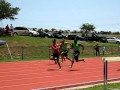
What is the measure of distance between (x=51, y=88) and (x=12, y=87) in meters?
1.72

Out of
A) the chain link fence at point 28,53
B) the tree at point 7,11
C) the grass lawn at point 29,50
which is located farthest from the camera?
the tree at point 7,11

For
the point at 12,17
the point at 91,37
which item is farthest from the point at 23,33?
the point at 91,37

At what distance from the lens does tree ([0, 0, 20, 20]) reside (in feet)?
169

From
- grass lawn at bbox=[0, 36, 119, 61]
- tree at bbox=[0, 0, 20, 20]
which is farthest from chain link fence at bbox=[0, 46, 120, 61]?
tree at bbox=[0, 0, 20, 20]

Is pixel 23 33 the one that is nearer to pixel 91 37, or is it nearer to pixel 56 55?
pixel 91 37

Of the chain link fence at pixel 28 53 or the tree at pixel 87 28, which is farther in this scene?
the tree at pixel 87 28

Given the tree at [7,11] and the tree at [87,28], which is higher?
the tree at [7,11]

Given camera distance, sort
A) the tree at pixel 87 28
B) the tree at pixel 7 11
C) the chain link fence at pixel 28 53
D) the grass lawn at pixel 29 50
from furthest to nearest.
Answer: the tree at pixel 87 28
the tree at pixel 7 11
the grass lawn at pixel 29 50
the chain link fence at pixel 28 53

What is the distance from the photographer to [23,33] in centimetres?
5716

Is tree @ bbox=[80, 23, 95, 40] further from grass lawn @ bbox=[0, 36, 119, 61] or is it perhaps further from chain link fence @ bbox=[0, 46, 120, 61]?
chain link fence @ bbox=[0, 46, 120, 61]

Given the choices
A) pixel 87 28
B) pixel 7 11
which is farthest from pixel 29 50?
pixel 87 28

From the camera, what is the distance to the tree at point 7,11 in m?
51.5

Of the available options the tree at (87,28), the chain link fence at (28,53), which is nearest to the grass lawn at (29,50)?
the chain link fence at (28,53)

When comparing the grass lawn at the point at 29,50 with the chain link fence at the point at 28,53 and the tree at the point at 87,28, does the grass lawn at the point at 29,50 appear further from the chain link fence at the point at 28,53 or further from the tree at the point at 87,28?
the tree at the point at 87,28
